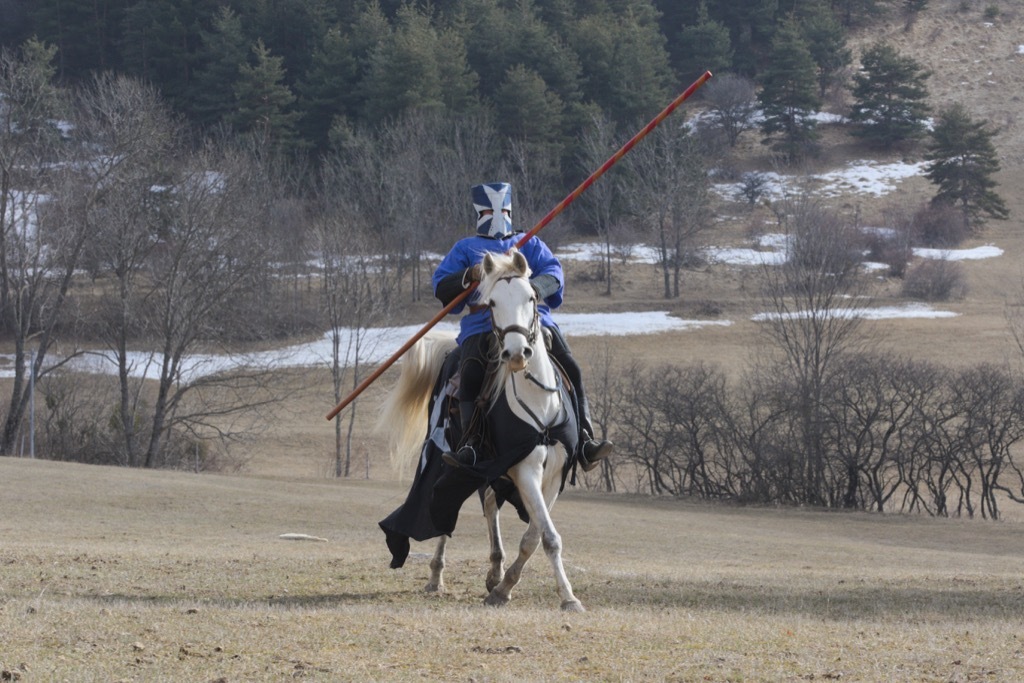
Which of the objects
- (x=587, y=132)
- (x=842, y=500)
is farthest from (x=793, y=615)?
(x=587, y=132)

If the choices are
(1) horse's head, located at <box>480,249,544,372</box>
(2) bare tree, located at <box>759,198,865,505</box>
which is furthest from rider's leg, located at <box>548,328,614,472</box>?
(2) bare tree, located at <box>759,198,865,505</box>

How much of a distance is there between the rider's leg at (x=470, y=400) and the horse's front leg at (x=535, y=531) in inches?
15.0

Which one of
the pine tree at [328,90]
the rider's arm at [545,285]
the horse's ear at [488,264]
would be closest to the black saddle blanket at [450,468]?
the rider's arm at [545,285]

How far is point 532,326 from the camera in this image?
9.13 meters

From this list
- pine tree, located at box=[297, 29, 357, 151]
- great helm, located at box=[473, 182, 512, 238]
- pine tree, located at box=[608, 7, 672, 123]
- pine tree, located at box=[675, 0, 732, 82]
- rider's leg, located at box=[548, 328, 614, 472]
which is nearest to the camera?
rider's leg, located at box=[548, 328, 614, 472]

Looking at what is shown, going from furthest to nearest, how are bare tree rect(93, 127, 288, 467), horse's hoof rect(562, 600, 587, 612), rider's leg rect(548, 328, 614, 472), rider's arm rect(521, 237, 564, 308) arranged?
bare tree rect(93, 127, 288, 467), rider's leg rect(548, 328, 614, 472), rider's arm rect(521, 237, 564, 308), horse's hoof rect(562, 600, 587, 612)

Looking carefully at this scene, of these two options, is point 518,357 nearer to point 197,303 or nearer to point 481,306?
point 481,306

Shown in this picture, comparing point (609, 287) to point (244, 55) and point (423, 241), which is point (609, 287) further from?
point (244, 55)

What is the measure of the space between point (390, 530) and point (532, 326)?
2.69m

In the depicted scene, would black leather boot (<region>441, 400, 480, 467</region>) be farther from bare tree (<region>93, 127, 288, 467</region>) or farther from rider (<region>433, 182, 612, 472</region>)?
bare tree (<region>93, 127, 288, 467</region>)

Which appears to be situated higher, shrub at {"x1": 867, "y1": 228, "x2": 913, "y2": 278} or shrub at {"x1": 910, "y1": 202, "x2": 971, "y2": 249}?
shrub at {"x1": 910, "y1": 202, "x2": 971, "y2": 249}

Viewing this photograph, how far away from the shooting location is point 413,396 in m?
11.8

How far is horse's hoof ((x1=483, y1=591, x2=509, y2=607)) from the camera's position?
31.3 feet

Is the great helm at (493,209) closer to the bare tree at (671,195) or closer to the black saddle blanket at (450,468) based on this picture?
the black saddle blanket at (450,468)
